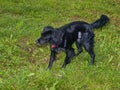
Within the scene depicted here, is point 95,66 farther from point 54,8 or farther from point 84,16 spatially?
point 54,8

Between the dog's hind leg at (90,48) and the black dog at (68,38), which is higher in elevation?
the black dog at (68,38)

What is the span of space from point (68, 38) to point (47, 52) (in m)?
1.99

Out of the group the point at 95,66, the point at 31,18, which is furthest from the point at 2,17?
the point at 95,66

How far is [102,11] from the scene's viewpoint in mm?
18547

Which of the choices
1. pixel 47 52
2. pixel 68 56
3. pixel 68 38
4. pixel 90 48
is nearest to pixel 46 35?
pixel 68 38

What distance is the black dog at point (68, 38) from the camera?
913cm

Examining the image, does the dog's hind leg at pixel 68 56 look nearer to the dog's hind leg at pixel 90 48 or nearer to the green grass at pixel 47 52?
the green grass at pixel 47 52

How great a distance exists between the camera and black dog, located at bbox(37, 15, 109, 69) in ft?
30.0

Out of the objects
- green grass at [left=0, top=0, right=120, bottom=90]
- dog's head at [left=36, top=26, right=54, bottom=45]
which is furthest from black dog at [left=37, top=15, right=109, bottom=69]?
green grass at [left=0, top=0, right=120, bottom=90]

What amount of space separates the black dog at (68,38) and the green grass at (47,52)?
1.49ft

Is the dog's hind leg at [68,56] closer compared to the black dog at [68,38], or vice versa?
the black dog at [68,38]

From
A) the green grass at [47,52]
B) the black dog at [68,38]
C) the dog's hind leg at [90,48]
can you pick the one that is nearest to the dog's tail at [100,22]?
the black dog at [68,38]

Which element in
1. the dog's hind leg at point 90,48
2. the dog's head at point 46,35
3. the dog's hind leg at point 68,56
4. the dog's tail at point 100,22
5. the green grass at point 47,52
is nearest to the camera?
the green grass at point 47,52

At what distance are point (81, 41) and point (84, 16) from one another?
699 centimetres
